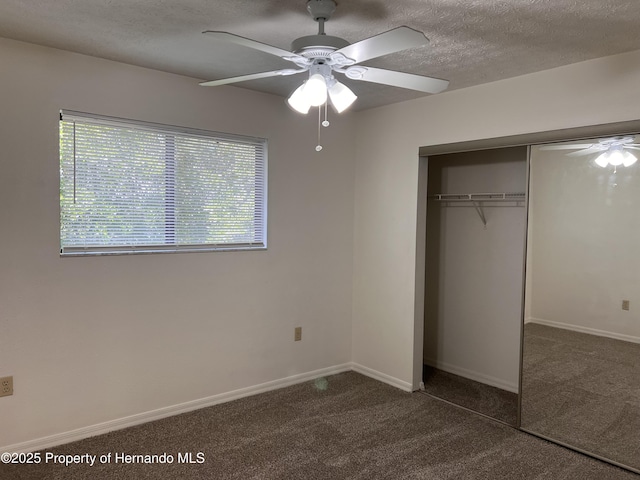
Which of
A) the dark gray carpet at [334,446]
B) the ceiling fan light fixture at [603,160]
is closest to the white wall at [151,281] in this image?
the dark gray carpet at [334,446]

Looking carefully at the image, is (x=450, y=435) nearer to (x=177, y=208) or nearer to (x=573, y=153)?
(x=573, y=153)

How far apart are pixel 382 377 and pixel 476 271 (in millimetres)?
1244

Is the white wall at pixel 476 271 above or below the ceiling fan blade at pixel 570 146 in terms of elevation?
below

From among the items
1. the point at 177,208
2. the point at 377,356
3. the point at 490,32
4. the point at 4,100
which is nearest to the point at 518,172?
the point at 490,32

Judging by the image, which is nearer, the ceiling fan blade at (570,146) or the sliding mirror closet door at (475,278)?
the ceiling fan blade at (570,146)

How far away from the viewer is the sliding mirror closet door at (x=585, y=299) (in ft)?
9.15

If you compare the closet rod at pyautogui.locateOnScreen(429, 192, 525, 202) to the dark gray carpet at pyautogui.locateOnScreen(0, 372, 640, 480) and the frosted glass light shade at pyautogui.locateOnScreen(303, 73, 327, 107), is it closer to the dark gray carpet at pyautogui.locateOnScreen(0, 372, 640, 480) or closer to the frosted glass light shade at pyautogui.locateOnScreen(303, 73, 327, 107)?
the dark gray carpet at pyautogui.locateOnScreen(0, 372, 640, 480)

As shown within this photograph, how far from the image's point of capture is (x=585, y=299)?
3018 millimetres

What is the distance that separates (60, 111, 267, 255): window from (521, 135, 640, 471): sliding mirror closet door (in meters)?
2.06

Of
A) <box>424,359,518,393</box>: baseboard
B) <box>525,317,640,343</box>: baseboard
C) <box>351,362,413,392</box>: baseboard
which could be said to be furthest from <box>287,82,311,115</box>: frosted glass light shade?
<box>424,359,518,393</box>: baseboard

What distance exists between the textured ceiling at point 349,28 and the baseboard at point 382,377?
2456mm

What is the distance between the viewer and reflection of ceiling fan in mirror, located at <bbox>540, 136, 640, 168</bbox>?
2.73 m

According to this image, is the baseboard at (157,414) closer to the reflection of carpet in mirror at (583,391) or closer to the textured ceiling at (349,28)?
the reflection of carpet in mirror at (583,391)

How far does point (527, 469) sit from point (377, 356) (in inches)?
65.5
